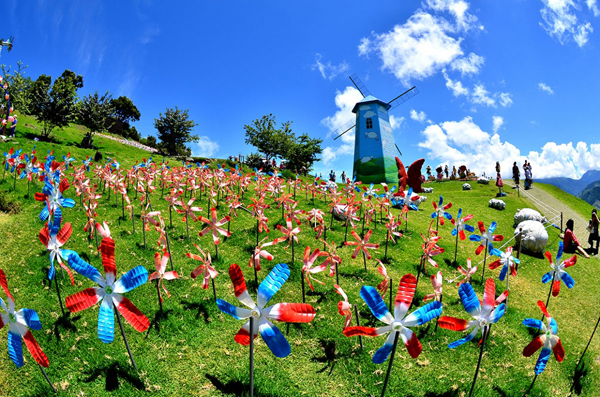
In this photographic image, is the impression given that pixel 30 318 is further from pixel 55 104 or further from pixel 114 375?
pixel 55 104

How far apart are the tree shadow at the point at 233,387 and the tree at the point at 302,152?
47.4m

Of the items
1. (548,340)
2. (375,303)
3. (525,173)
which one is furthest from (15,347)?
(525,173)

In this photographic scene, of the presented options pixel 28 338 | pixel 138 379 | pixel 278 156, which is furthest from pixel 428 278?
pixel 278 156

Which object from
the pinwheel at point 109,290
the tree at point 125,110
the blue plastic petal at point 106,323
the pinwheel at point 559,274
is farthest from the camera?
the tree at point 125,110

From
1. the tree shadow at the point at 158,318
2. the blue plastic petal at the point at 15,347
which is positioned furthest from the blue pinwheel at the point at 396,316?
the tree shadow at the point at 158,318

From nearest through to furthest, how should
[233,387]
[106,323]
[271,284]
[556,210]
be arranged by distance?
[271,284] → [106,323] → [233,387] → [556,210]

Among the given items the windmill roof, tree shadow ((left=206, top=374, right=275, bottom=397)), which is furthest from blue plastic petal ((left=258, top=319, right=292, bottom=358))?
the windmill roof

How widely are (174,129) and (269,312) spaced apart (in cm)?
5203

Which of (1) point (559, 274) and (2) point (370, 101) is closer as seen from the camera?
(1) point (559, 274)

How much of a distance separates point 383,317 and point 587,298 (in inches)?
412

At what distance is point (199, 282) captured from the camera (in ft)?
19.4

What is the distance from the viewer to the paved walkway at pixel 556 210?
56.8 ft

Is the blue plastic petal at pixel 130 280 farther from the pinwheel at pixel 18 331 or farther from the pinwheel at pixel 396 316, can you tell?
the pinwheel at pixel 396 316

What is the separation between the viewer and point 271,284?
91.4 inches
